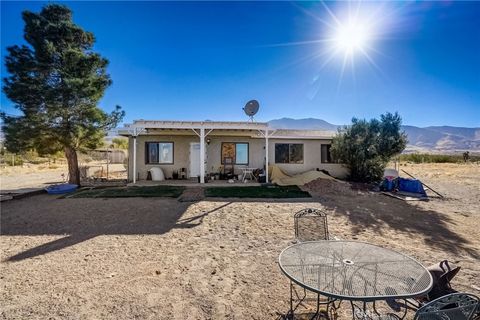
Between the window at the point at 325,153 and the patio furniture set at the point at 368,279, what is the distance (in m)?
11.5

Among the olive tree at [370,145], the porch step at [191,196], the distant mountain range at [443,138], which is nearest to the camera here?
the porch step at [191,196]

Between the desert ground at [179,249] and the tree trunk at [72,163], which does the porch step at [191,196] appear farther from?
the tree trunk at [72,163]

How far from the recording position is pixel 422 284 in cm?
206

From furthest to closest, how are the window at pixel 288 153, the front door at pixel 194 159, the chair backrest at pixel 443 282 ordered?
the window at pixel 288 153, the front door at pixel 194 159, the chair backrest at pixel 443 282

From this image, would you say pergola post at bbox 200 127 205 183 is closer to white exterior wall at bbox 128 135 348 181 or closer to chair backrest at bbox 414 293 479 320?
white exterior wall at bbox 128 135 348 181

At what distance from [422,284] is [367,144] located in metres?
11.4

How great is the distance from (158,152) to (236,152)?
454 cm

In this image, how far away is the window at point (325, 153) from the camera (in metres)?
13.9

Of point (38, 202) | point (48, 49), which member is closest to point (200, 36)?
point (48, 49)

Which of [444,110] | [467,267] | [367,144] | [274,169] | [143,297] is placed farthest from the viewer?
[444,110]

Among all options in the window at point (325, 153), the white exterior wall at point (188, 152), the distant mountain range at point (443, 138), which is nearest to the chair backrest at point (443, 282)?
the white exterior wall at point (188, 152)

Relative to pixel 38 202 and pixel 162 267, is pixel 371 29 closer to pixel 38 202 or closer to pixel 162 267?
pixel 162 267

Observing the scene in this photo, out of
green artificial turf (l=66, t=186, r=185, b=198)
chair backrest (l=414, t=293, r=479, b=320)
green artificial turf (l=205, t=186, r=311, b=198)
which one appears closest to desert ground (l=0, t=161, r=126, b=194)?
green artificial turf (l=66, t=186, r=185, b=198)

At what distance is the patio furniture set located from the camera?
67.2 inches
